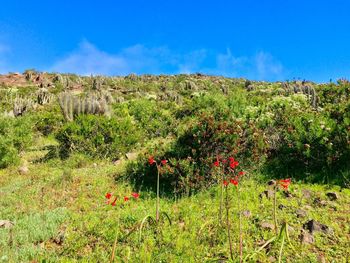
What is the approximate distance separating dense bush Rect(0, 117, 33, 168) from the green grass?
2917 millimetres

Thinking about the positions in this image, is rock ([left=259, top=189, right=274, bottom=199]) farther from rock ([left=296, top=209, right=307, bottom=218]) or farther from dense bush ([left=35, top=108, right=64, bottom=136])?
dense bush ([left=35, top=108, right=64, bottom=136])

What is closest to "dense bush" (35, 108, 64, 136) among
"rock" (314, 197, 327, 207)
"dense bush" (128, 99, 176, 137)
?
"dense bush" (128, 99, 176, 137)

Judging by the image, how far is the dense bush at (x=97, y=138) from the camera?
36.3 feet

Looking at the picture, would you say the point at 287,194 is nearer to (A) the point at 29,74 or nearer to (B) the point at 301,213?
(B) the point at 301,213

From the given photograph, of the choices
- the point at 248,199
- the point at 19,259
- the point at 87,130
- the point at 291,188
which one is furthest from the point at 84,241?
the point at 87,130

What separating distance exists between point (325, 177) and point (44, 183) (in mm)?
6198

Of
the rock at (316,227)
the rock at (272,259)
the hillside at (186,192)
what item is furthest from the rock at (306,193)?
the rock at (272,259)

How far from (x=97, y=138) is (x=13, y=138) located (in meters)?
2.85

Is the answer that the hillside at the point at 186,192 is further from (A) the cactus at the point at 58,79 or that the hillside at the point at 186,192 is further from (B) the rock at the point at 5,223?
(A) the cactus at the point at 58,79

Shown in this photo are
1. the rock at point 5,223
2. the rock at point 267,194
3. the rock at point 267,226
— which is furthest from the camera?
the rock at point 267,194

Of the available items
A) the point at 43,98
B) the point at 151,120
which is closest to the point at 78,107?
the point at 151,120

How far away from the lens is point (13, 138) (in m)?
11.5

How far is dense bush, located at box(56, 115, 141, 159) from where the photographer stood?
1107 cm

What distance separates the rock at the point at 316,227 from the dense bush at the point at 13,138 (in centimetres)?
877
